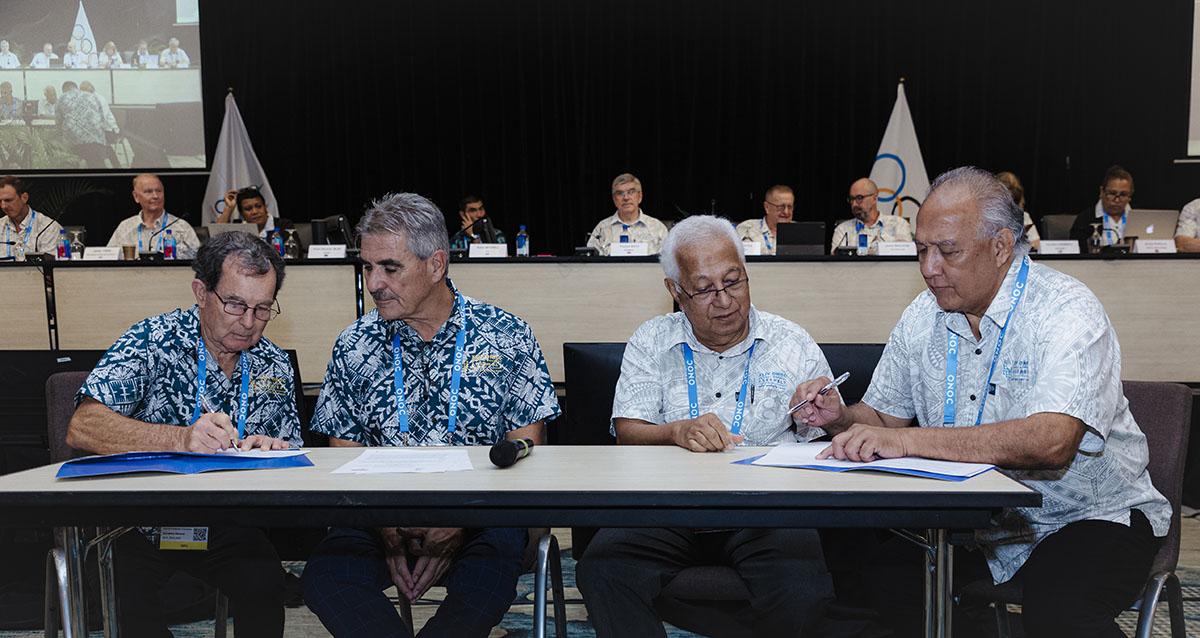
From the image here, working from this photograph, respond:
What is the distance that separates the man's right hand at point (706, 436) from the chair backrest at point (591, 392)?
43 cm

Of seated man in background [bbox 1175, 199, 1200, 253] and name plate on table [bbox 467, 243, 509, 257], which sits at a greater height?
seated man in background [bbox 1175, 199, 1200, 253]

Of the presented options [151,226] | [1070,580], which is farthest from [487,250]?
[1070,580]

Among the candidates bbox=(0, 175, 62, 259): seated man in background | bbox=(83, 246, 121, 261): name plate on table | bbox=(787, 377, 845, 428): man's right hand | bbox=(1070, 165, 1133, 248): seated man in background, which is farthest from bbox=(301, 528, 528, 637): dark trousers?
bbox=(0, 175, 62, 259): seated man in background

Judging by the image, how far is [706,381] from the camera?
2330 mm

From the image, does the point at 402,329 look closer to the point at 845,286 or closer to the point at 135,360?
the point at 135,360

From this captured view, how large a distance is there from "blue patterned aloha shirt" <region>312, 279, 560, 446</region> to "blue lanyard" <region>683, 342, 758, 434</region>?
319 millimetres

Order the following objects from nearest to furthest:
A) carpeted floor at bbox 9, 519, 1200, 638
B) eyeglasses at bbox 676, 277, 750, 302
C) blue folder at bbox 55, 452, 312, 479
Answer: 1. blue folder at bbox 55, 452, 312, 479
2. eyeglasses at bbox 676, 277, 750, 302
3. carpeted floor at bbox 9, 519, 1200, 638

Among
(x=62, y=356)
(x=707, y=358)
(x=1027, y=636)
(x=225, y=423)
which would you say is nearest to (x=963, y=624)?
(x=1027, y=636)

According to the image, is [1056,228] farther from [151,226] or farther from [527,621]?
[151,226]

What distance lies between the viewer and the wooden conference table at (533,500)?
4.82ft

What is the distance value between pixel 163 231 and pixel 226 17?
313 centimetres

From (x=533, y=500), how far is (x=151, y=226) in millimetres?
6352

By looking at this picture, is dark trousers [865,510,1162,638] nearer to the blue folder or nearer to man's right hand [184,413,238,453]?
the blue folder

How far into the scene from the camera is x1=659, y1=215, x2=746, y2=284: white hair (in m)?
2.29
